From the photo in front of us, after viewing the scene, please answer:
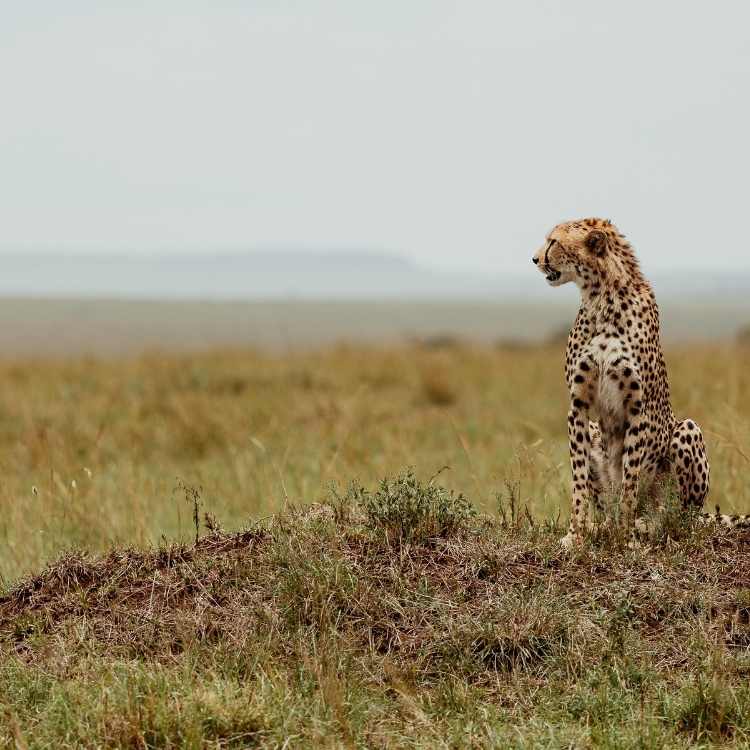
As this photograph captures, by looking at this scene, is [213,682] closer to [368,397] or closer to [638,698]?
[638,698]

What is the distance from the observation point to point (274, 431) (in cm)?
1073

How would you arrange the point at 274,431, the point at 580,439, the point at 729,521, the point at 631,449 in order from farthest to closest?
the point at 274,431 < the point at 729,521 < the point at 580,439 < the point at 631,449

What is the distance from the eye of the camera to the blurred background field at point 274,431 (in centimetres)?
673

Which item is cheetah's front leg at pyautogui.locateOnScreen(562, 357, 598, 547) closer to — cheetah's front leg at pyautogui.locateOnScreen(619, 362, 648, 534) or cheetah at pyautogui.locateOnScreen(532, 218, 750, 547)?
cheetah at pyautogui.locateOnScreen(532, 218, 750, 547)

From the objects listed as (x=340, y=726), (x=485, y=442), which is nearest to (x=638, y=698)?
(x=340, y=726)

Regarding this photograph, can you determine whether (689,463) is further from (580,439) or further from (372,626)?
(372,626)

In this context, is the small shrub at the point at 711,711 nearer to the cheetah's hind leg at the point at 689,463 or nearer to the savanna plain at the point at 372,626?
the savanna plain at the point at 372,626

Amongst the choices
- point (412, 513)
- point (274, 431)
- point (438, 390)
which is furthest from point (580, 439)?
point (438, 390)

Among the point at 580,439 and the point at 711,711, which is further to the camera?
the point at 580,439

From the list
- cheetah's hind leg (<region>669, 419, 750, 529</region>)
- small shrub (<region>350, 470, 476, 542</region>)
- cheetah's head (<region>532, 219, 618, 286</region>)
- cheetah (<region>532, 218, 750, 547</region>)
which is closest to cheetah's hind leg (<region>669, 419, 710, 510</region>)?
cheetah's hind leg (<region>669, 419, 750, 529</region>)

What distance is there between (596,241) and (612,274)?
158mm

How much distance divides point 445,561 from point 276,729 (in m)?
1.39

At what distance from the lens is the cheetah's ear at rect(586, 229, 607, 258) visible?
5324 mm

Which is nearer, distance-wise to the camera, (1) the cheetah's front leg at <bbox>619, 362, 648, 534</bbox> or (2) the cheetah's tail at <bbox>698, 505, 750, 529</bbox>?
(1) the cheetah's front leg at <bbox>619, 362, 648, 534</bbox>
